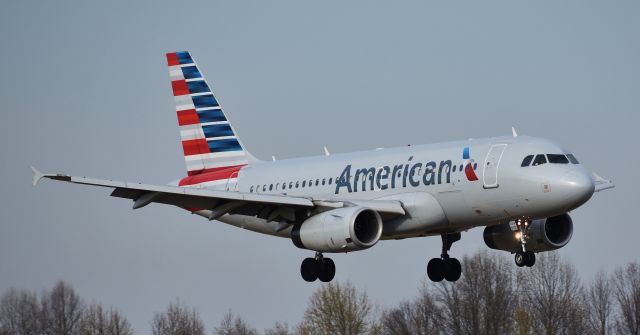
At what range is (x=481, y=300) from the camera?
10319 cm

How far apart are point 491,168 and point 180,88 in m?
19.3

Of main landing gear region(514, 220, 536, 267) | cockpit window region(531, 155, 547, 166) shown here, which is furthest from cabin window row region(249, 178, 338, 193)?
cockpit window region(531, 155, 547, 166)

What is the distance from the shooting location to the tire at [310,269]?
70438 mm

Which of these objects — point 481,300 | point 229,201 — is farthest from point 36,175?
point 481,300

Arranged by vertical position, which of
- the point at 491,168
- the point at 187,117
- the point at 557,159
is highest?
the point at 187,117

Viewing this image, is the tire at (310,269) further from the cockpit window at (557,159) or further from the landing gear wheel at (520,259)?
the cockpit window at (557,159)

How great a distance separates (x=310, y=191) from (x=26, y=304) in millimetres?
15808

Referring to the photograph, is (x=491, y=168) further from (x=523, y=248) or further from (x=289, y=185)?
(x=289, y=185)

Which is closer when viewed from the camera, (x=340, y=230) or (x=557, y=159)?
(x=557, y=159)

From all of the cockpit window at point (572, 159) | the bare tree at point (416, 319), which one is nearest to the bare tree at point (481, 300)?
the bare tree at point (416, 319)

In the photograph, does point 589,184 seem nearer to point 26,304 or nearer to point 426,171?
point 426,171

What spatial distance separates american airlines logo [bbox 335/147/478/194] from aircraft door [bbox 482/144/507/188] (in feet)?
1.33

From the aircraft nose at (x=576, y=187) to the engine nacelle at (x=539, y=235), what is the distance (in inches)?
201

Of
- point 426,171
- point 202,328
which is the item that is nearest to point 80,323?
point 202,328
